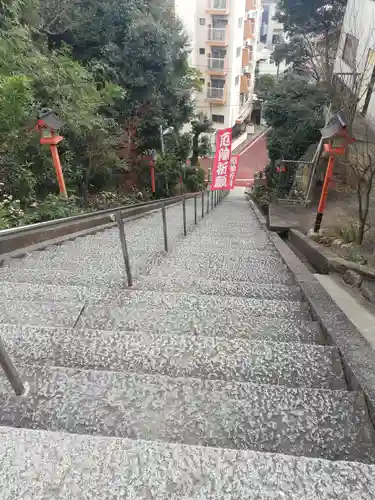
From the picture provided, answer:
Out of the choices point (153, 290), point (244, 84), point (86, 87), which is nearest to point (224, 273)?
point (153, 290)

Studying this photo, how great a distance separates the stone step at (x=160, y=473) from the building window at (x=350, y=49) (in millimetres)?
14147

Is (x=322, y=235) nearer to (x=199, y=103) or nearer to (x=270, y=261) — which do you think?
(x=270, y=261)

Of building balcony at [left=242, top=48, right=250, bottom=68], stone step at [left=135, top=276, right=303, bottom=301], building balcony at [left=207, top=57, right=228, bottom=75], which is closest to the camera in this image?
stone step at [left=135, top=276, right=303, bottom=301]

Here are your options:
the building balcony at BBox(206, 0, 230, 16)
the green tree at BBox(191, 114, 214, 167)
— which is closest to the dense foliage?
the green tree at BBox(191, 114, 214, 167)

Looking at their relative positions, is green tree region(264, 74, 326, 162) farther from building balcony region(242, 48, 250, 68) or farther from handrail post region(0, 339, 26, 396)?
building balcony region(242, 48, 250, 68)

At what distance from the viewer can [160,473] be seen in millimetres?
845

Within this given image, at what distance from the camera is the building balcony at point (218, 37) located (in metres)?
21.1

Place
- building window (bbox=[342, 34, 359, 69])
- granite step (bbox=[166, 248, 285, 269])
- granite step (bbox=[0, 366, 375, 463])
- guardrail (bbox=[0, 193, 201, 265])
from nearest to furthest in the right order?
granite step (bbox=[0, 366, 375, 463]), guardrail (bbox=[0, 193, 201, 265]), granite step (bbox=[166, 248, 285, 269]), building window (bbox=[342, 34, 359, 69])

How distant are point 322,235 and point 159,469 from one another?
19.6 ft

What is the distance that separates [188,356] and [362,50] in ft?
45.3

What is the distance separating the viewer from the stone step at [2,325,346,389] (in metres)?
1.41

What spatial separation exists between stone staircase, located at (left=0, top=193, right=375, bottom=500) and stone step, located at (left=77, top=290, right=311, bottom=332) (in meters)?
0.01

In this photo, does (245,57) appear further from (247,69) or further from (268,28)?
(268,28)

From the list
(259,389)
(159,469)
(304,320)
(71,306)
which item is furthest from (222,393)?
(71,306)
